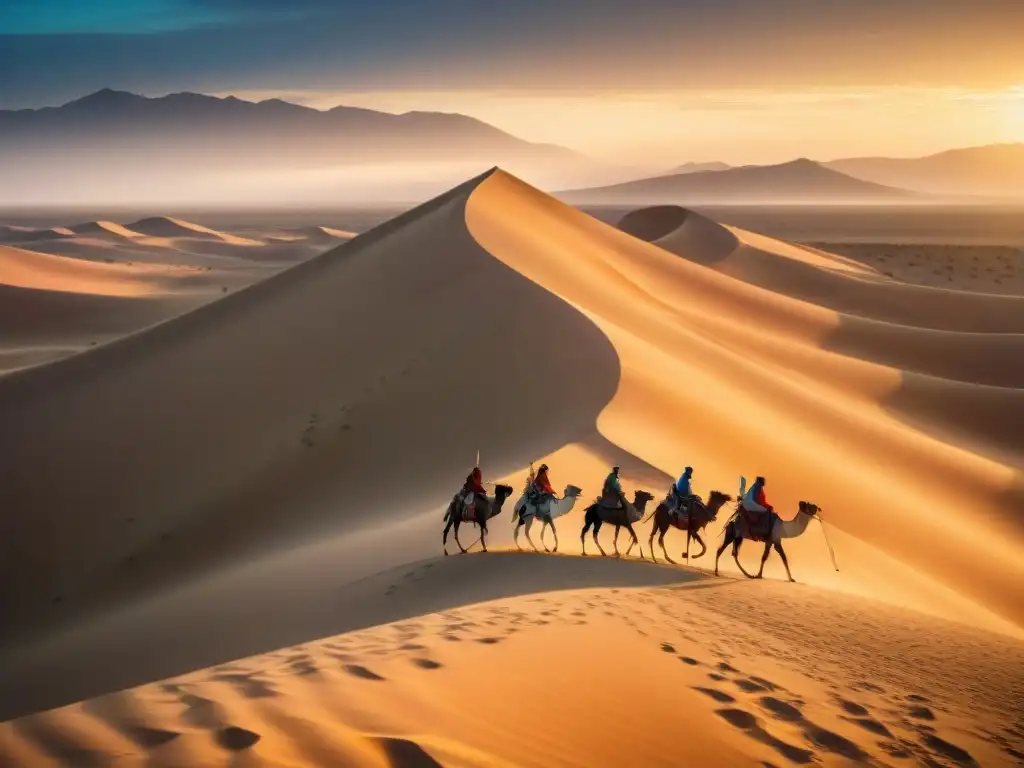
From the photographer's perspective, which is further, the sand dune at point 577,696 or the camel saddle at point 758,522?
the camel saddle at point 758,522

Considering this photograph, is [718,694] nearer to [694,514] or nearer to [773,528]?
[773,528]

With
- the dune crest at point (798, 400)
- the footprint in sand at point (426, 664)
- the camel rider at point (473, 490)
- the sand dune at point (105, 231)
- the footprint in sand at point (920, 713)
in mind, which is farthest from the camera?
the sand dune at point (105, 231)

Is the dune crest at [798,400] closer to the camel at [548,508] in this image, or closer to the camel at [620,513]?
the camel at [620,513]

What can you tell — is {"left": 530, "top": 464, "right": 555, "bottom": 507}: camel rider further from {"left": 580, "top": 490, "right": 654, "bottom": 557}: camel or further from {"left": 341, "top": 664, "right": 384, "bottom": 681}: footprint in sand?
{"left": 341, "top": 664, "right": 384, "bottom": 681}: footprint in sand

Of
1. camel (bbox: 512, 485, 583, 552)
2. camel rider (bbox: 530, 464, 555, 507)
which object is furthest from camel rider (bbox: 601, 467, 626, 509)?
camel rider (bbox: 530, 464, 555, 507)

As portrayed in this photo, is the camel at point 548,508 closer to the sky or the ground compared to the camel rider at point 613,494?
closer to the ground

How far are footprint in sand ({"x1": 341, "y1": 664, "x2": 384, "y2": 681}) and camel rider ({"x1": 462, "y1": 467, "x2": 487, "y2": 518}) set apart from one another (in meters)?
4.13

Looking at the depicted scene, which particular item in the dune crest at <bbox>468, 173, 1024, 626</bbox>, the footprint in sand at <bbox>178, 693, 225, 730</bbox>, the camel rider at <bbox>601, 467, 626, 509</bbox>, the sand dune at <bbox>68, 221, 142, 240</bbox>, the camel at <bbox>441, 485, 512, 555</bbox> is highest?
the sand dune at <bbox>68, 221, 142, 240</bbox>

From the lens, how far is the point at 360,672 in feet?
19.3

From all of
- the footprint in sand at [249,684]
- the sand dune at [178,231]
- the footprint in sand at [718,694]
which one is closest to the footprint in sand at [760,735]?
the footprint in sand at [718,694]

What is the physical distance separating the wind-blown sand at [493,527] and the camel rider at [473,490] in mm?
665

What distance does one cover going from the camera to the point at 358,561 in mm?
10758

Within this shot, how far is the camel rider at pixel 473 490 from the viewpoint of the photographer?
10.1m

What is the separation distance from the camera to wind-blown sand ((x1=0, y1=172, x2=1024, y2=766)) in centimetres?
564
